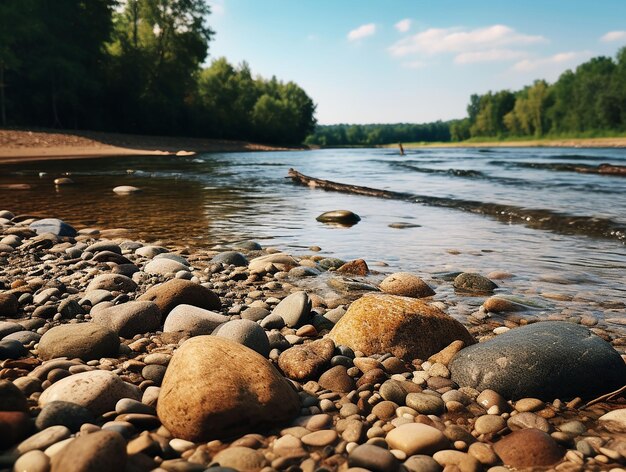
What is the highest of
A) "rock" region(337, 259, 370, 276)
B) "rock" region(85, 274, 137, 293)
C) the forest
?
the forest

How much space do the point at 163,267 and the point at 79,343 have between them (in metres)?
2.23

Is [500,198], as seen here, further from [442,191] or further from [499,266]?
[499,266]

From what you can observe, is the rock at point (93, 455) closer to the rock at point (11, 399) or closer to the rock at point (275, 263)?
the rock at point (11, 399)


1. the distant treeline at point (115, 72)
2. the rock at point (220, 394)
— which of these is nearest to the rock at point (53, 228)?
the rock at point (220, 394)

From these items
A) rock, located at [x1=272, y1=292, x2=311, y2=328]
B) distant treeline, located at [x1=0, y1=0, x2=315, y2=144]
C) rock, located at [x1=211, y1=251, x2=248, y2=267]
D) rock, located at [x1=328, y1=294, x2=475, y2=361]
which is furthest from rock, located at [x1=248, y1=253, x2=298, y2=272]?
distant treeline, located at [x1=0, y1=0, x2=315, y2=144]

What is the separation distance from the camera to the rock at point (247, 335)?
3.26 meters

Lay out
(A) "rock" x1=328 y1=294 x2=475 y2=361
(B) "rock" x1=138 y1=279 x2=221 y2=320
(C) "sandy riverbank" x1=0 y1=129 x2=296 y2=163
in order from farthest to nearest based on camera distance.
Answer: (C) "sandy riverbank" x1=0 y1=129 x2=296 y2=163 → (B) "rock" x1=138 y1=279 x2=221 y2=320 → (A) "rock" x1=328 y1=294 x2=475 y2=361

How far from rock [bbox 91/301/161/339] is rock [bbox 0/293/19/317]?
683mm

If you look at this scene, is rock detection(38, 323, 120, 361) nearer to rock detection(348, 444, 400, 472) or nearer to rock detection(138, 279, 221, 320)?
rock detection(138, 279, 221, 320)

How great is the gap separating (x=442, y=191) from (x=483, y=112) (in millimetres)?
127013

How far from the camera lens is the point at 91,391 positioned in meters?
2.49

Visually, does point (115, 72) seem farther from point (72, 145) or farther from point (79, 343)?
point (79, 343)

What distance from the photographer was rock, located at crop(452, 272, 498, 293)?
16.7ft

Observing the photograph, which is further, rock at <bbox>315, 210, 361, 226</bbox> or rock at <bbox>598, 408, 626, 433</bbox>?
rock at <bbox>315, 210, 361, 226</bbox>
